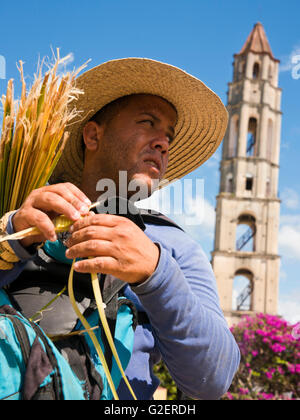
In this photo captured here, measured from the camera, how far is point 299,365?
12680 millimetres

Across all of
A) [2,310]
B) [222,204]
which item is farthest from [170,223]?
[222,204]

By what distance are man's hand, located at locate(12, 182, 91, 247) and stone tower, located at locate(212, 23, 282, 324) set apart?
2763cm

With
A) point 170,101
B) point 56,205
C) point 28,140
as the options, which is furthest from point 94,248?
point 170,101

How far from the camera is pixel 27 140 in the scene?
1414mm

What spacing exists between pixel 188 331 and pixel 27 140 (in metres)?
0.76

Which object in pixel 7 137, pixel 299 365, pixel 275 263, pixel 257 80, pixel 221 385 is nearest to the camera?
pixel 221 385

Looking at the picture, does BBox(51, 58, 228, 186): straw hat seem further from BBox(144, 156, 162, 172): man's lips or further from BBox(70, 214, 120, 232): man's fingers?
BBox(70, 214, 120, 232): man's fingers

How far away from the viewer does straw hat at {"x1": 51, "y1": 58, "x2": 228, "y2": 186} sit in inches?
75.9

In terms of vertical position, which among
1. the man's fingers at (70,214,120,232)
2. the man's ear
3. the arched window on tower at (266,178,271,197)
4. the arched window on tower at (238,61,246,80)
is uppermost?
the arched window on tower at (238,61,246,80)

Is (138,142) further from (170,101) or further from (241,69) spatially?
(241,69)

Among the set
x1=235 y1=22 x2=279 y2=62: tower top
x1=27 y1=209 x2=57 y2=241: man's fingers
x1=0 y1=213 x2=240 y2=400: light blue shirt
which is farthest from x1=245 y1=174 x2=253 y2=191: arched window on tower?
x1=27 y1=209 x2=57 y2=241: man's fingers

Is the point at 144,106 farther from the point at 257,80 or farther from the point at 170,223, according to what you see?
the point at 257,80

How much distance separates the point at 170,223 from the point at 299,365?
12457 mm

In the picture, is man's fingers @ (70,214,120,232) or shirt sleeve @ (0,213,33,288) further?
shirt sleeve @ (0,213,33,288)
